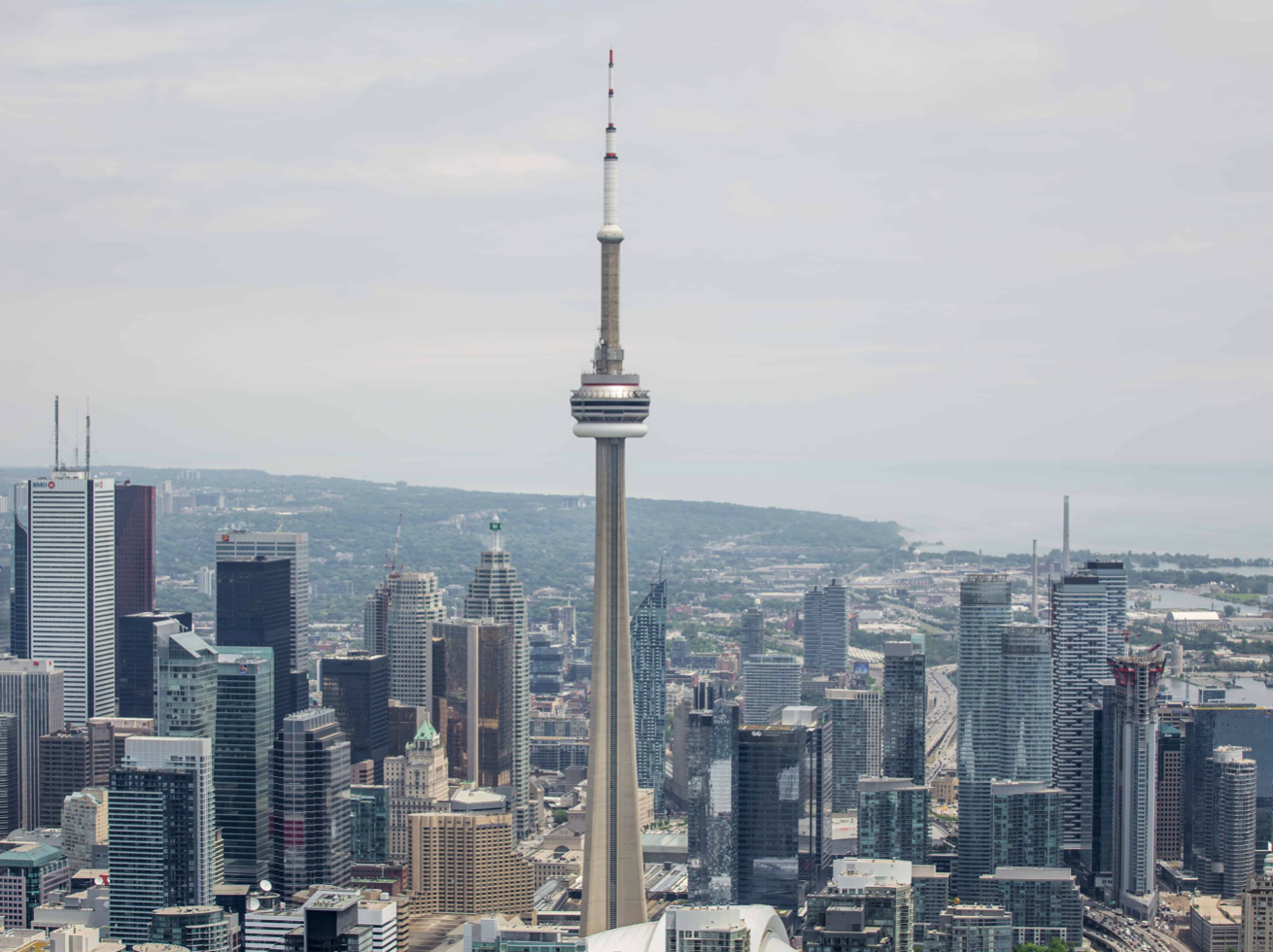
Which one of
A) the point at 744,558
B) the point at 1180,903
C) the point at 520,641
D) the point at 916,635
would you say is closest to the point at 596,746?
the point at 1180,903

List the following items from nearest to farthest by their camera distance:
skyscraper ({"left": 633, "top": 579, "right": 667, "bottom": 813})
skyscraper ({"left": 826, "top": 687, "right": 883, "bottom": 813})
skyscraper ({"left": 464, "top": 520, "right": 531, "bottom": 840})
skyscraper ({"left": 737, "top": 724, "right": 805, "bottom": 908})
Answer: skyscraper ({"left": 737, "top": 724, "right": 805, "bottom": 908})
skyscraper ({"left": 826, "top": 687, "right": 883, "bottom": 813})
skyscraper ({"left": 633, "top": 579, "right": 667, "bottom": 813})
skyscraper ({"left": 464, "top": 520, "right": 531, "bottom": 840})

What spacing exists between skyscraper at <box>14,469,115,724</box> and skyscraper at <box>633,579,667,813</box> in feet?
37.8

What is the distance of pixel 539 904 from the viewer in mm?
28156

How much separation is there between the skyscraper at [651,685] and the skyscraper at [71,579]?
454 inches

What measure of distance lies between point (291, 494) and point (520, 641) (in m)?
9.20

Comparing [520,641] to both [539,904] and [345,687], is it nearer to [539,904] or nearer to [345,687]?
[345,687]

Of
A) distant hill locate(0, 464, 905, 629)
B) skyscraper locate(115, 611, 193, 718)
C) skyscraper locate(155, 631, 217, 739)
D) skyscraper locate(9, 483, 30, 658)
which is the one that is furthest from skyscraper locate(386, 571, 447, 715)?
skyscraper locate(155, 631, 217, 739)

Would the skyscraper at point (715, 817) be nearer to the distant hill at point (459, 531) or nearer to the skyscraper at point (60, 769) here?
the distant hill at point (459, 531)

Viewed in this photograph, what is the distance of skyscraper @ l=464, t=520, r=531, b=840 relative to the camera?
1481 inches

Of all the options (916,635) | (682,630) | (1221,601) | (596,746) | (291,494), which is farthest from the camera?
(291,494)

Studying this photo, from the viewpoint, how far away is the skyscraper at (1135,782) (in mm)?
29297

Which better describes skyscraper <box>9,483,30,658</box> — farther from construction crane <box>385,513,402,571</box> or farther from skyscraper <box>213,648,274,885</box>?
construction crane <box>385,513,402,571</box>

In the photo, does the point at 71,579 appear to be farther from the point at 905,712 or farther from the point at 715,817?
the point at 905,712

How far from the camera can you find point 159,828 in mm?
25609
